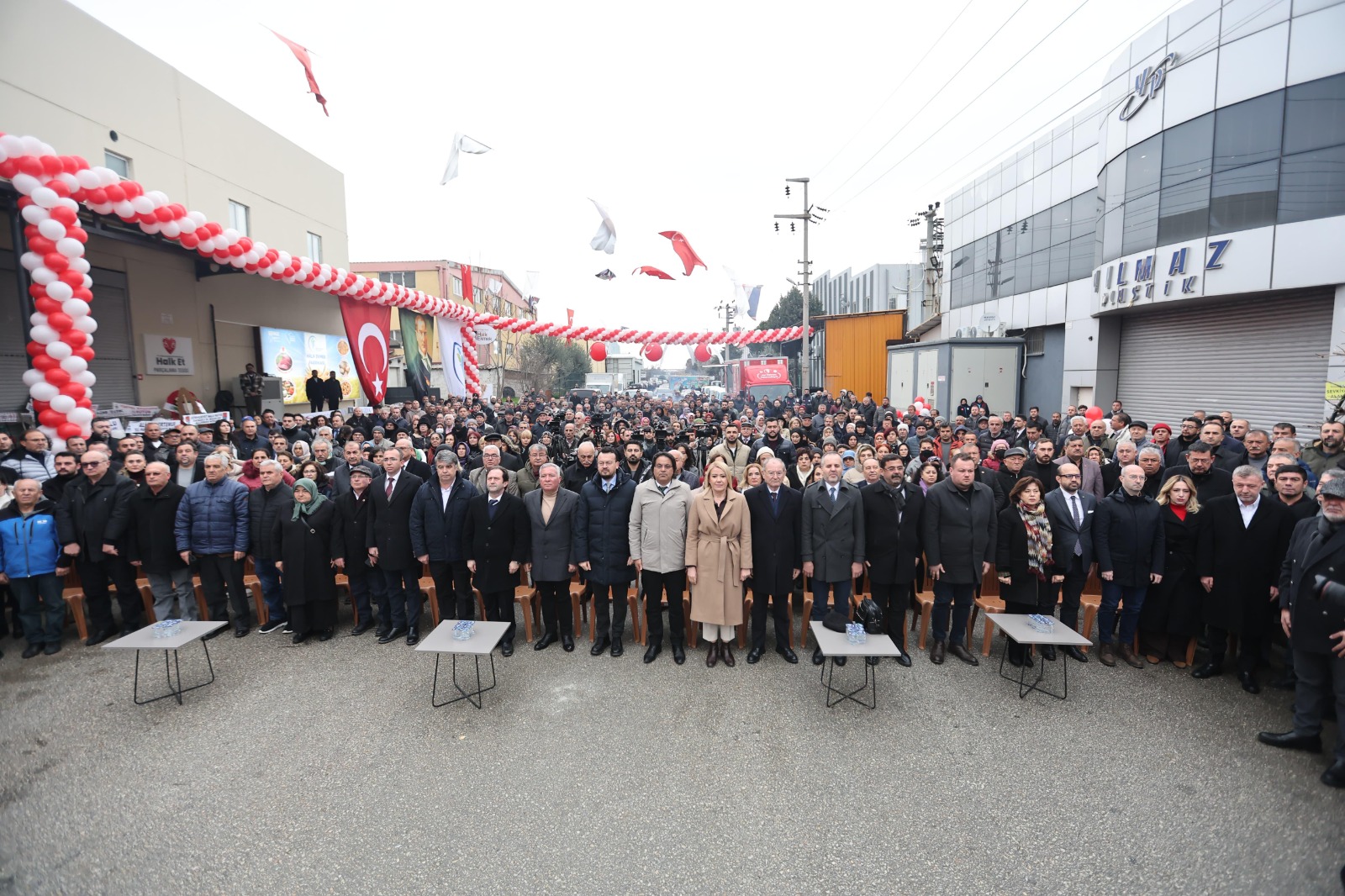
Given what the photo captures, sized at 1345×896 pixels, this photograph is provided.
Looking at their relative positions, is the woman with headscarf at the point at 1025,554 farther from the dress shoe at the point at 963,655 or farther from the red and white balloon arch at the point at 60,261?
the red and white balloon arch at the point at 60,261

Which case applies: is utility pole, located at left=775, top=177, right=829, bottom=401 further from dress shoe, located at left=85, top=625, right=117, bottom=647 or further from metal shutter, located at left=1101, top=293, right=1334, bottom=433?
dress shoe, located at left=85, top=625, right=117, bottom=647

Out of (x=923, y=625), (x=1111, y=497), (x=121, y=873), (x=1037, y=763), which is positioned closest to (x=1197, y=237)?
(x=1111, y=497)

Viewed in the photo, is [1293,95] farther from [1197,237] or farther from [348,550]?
[348,550]

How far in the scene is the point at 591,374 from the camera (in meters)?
42.2

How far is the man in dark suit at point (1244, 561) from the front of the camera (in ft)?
15.2

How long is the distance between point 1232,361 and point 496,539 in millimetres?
14581

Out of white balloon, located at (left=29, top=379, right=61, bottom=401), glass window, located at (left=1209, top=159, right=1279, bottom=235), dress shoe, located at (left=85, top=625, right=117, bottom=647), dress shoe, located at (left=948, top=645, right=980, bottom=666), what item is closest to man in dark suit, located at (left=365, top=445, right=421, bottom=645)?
dress shoe, located at (left=85, top=625, right=117, bottom=647)

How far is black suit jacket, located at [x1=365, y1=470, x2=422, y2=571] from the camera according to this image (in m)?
5.82

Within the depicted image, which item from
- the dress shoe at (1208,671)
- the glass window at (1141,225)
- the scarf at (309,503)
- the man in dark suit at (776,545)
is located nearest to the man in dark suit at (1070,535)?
the dress shoe at (1208,671)

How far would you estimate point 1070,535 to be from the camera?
517 cm

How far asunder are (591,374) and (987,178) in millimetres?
26720

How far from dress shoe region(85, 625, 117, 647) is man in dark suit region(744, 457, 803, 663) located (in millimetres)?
6355

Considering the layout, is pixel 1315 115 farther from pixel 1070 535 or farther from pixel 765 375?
pixel 765 375

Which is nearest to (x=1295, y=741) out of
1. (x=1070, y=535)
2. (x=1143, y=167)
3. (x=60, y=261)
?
(x=1070, y=535)
